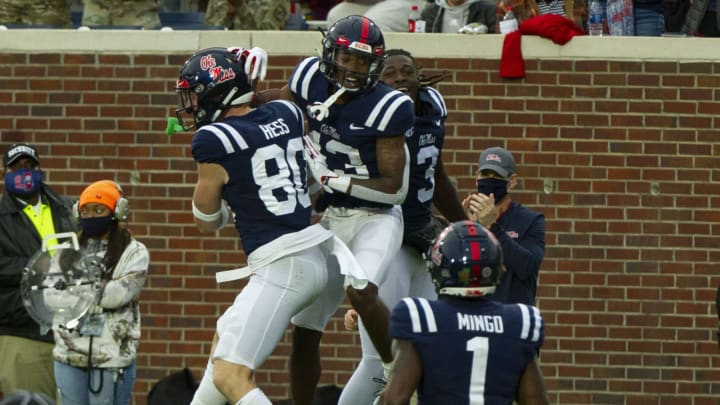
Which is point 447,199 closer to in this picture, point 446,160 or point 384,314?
point 384,314

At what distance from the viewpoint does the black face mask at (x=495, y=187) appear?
29.6 feet

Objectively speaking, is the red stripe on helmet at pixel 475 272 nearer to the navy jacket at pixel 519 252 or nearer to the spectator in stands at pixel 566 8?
the navy jacket at pixel 519 252

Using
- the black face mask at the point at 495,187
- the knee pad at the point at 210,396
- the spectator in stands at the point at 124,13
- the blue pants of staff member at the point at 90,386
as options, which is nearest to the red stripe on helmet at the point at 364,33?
the black face mask at the point at 495,187

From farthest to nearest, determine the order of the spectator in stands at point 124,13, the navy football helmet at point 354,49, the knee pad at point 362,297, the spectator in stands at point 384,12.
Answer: the spectator in stands at point 124,13
the spectator in stands at point 384,12
the navy football helmet at point 354,49
the knee pad at point 362,297

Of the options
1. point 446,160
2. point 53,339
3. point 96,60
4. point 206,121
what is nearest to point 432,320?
point 206,121

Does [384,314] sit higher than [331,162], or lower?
lower

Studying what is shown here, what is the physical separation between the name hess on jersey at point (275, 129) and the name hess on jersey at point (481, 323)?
205 centimetres

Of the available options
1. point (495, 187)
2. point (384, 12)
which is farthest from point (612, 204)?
point (495, 187)

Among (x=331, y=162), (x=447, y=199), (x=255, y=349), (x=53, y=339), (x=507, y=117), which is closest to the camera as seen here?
(x=255, y=349)

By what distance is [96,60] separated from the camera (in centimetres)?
1198

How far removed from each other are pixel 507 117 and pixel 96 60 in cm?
316

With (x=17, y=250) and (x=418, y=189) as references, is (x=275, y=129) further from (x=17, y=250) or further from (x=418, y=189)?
(x=17, y=250)

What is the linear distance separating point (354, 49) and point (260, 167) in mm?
810

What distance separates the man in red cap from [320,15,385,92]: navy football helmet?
3301 millimetres
